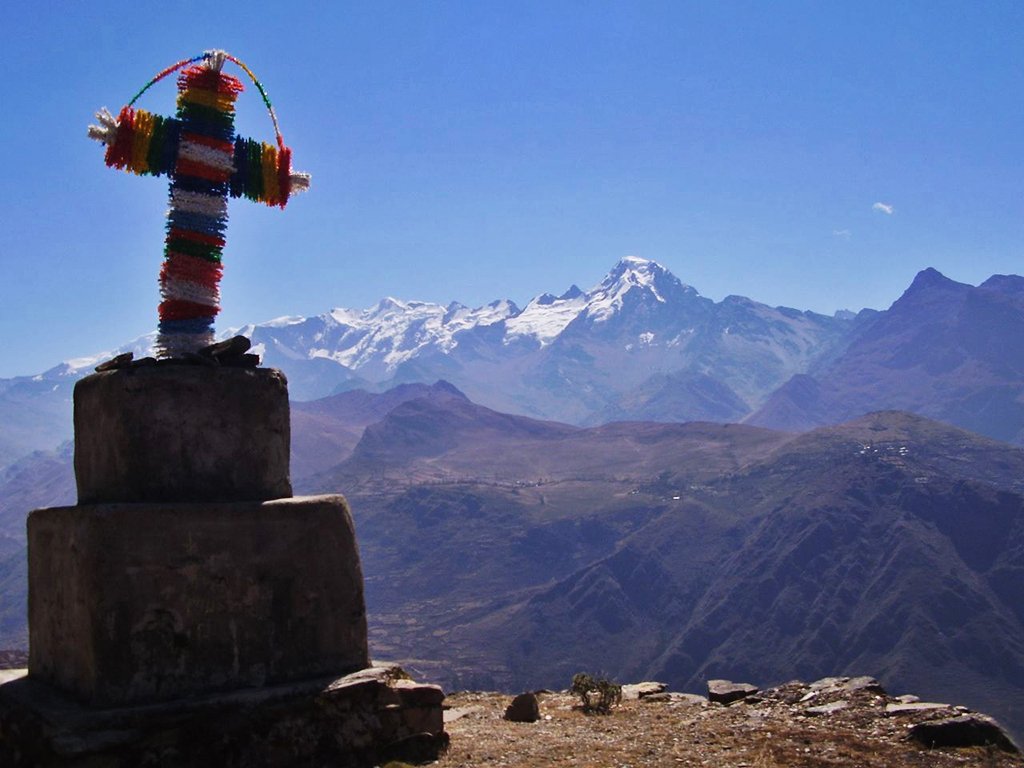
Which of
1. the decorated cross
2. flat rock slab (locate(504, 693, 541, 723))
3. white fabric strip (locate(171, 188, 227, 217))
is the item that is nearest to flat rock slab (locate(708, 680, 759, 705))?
flat rock slab (locate(504, 693, 541, 723))

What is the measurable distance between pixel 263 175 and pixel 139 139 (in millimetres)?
1369

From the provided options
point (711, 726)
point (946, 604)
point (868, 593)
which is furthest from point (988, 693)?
point (711, 726)

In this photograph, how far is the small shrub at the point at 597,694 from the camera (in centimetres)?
1316

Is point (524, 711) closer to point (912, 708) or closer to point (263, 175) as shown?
point (912, 708)

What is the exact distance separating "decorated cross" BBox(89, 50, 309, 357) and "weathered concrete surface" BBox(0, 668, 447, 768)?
12.1 feet

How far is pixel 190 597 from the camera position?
9.09 metres

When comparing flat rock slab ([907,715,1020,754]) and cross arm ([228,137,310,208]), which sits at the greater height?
cross arm ([228,137,310,208])

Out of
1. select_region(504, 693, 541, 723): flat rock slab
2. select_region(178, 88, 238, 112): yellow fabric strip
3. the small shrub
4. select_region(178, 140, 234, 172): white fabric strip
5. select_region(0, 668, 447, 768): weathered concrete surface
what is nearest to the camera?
select_region(0, 668, 447, 768): weathered concrete surface

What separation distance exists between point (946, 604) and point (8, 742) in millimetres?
174568

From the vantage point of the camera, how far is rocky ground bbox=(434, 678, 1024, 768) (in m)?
9.20

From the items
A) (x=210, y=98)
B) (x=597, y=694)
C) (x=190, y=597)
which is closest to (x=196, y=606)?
(x=190, y=597)

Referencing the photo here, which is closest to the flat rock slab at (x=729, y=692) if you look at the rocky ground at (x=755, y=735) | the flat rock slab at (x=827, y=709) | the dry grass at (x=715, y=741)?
the rocky ground at (x=755, y=735)

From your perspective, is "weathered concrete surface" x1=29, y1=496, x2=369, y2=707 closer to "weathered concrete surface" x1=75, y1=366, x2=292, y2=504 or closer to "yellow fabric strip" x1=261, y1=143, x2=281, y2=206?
"weathered concrete surface" x1=75, y1=366, x2=292, y2=504

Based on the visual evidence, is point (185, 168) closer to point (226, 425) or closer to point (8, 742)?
point (226, 425)
